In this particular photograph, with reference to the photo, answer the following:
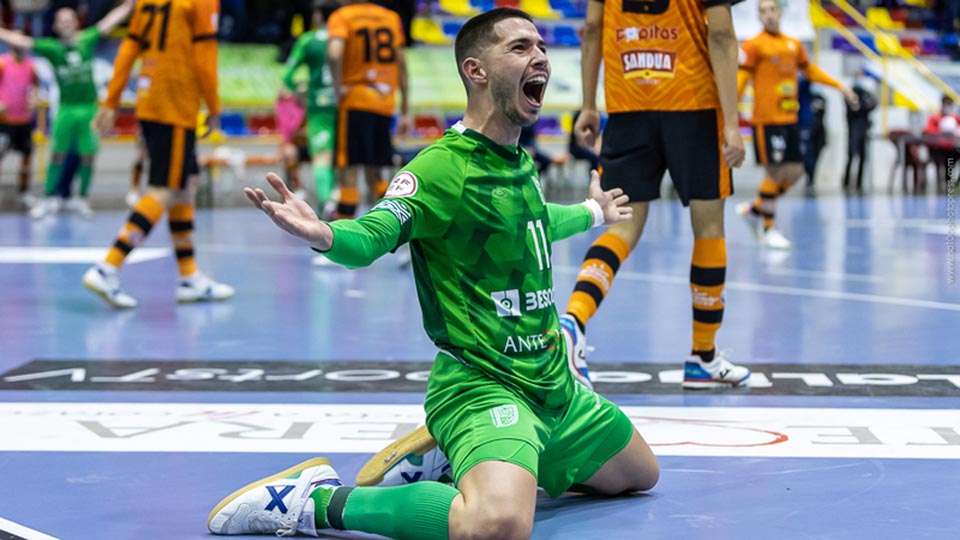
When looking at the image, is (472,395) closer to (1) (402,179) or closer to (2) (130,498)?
(1) (402,179)

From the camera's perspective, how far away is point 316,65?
500 inches

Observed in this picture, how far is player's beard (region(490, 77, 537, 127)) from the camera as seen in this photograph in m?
3.36

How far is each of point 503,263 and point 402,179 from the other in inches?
13.8

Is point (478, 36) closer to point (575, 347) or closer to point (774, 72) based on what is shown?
point (575, 347)

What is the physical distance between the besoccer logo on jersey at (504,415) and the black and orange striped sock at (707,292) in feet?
6.19

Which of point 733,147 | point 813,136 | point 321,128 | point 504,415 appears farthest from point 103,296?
point 813,136

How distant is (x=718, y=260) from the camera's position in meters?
5.01

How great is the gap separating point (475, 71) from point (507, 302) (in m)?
0.59

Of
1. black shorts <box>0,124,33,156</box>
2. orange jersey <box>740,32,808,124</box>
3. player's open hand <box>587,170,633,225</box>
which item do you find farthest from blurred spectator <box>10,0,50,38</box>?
player's open hand <box>587,170,633,225</box>

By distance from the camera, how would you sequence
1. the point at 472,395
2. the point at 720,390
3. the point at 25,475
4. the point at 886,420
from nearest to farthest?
the point at 472,395
the point at 25,475
the point at 886,420
the point at 720,390

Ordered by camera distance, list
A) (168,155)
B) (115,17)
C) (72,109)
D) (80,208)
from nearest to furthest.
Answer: (168,155) → (115,17) → (72,109) → (80,208)

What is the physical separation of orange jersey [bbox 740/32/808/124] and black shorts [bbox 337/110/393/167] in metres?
3.28

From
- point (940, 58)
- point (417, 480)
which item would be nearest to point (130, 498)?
point (417, 480)

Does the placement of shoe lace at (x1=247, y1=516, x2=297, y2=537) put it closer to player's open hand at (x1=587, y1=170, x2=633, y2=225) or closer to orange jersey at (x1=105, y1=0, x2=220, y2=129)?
player's open hand at (x1=587, y1=170, x2=633, y2=225)
